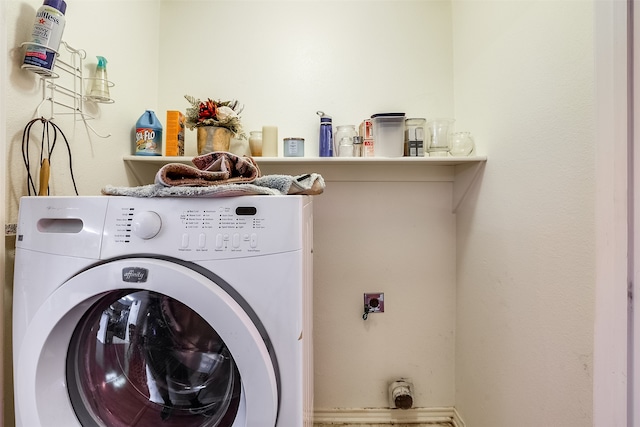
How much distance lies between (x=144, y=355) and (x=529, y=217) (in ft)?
3.80

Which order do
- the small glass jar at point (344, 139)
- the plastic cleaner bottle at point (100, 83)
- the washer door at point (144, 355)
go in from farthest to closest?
the small glass jar at point (344, 139)
the plastic cleaner bottle at point (100, 83)
the washer door at point (144, 355)

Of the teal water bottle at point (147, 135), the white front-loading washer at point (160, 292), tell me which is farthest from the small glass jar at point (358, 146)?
the teal water bottle at point (147, 135)

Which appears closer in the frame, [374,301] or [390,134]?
[390,134]

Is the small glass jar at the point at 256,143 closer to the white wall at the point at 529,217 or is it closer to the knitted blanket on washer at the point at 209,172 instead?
the knitted blanket on washer at the point at 209,172

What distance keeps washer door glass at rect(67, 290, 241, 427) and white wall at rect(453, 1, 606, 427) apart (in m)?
0.84

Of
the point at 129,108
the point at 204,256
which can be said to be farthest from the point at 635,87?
the point at 129,108

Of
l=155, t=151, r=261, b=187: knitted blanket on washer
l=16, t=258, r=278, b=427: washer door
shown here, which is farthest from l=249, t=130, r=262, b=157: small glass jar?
l=16, t=258, r=278, b=427: washer door

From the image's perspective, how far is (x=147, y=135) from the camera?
1.18 m

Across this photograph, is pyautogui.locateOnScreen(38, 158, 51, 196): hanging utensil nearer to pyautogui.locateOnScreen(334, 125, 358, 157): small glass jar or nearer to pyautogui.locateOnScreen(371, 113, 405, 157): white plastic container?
pyautogui.locateOnScreen(334, 125, 358, 157): small glass jar

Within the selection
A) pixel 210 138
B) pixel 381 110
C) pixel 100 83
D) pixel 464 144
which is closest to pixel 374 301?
pixel 464 144

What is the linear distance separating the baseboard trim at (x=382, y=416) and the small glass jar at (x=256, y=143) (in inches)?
49.3

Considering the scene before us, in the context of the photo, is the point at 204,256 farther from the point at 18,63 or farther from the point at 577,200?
the point at 577,200

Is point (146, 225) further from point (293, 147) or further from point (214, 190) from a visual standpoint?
point (293, 147)

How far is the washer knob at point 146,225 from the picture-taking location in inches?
24.4
